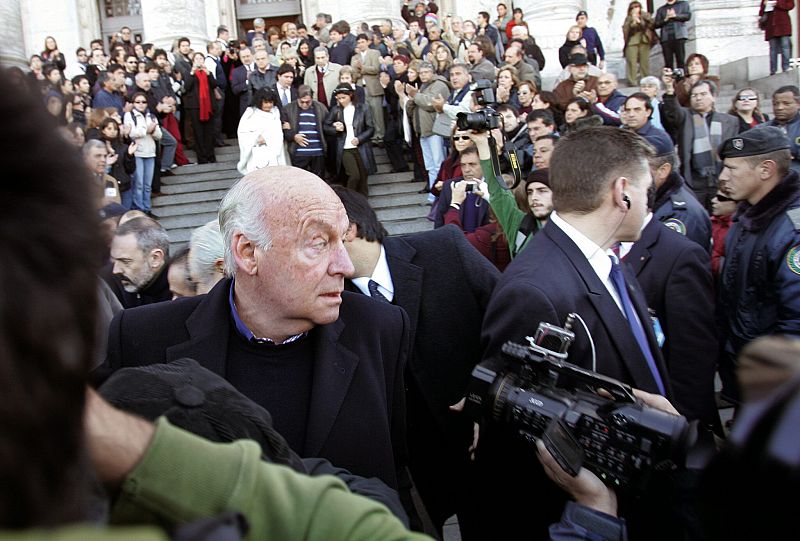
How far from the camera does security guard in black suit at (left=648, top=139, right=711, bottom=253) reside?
478cm

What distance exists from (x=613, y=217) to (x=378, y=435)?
1083 mm

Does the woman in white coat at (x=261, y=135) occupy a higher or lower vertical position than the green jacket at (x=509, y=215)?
higher

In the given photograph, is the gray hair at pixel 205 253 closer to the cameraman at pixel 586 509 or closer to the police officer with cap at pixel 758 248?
the cameraman at pixel 586 509

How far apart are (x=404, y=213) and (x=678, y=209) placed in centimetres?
572

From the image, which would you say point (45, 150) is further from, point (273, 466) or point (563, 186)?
point (563, 186)

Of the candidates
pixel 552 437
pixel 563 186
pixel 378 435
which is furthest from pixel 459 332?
pixel 552 437

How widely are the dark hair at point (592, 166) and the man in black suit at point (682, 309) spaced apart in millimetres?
994

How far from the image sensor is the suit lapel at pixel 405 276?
2951mm

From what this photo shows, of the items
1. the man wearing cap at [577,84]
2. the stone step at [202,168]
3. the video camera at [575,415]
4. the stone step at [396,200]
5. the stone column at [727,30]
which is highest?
the stone column at [727,30]

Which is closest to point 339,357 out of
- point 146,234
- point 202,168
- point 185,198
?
point 146,234

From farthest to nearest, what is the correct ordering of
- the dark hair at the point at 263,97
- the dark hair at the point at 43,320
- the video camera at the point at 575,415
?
the dark hair at the point at 263,97
the video camera at the point at 575,415
the dark hair at the point at 43,320

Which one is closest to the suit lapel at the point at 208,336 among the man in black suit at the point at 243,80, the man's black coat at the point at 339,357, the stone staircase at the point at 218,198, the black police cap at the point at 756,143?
the man's black coat at the point at 339,357

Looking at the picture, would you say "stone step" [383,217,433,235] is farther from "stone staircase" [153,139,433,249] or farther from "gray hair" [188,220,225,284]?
"gray hair" [188,220,225,284]

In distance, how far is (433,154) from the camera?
10.2 m
